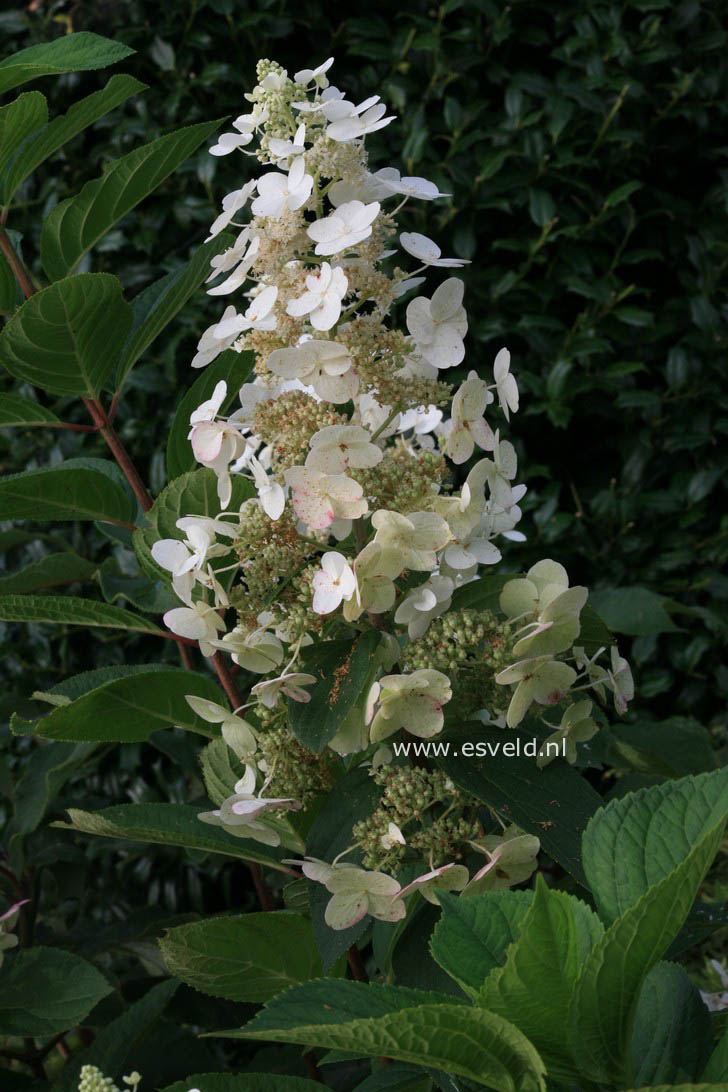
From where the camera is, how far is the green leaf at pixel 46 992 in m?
1.05

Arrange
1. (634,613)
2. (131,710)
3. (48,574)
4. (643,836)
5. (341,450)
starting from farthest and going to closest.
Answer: (634,613), (48,574), (131,710), (341,450), (643,836)

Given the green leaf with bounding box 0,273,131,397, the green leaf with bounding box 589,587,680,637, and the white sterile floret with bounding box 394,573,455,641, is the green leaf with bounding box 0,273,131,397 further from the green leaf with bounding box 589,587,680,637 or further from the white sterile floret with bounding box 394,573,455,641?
the green leaf with bounding box 589,587,680,637

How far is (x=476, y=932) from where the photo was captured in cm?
61

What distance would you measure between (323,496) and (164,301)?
1.29 ft

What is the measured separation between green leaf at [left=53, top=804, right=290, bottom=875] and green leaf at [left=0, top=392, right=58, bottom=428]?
411mm

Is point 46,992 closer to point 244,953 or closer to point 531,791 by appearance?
point 244,953

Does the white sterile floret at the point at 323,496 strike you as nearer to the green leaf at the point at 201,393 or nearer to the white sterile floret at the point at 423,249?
the white sterile floret at the point at 423,249

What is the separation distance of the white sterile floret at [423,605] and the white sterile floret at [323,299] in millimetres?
203

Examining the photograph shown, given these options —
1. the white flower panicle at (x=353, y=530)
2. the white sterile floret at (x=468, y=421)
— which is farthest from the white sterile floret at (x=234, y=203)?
the white sterile floret at (x=468, y=421)

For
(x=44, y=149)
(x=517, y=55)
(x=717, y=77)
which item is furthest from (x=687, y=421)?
(x=44, y=149)

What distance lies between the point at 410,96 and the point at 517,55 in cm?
26

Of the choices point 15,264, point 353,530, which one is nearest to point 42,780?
point 15,264

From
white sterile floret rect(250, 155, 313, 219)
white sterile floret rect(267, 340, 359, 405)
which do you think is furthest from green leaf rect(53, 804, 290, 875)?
white sterile floret rect(250, 155, 313, 219)

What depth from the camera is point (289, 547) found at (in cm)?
80
